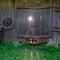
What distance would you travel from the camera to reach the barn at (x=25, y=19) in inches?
444

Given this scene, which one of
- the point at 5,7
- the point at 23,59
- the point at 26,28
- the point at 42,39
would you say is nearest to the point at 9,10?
the point at 5,7

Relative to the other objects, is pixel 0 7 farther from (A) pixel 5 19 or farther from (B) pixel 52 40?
(B) pixel 52 40

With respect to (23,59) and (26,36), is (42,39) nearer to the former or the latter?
(26,36)

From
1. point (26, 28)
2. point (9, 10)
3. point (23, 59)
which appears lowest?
point (23, 59)

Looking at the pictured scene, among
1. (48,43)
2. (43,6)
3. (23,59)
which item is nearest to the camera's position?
(23,59)

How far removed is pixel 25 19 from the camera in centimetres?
1137

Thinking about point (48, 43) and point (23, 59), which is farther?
point (48, 43)

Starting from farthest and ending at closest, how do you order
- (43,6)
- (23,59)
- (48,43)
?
(43,6) < (48,43) < (23,59)

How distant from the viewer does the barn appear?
11.3 m

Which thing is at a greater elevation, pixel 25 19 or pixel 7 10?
pixel 7 10

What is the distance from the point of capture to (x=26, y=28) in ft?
37.3

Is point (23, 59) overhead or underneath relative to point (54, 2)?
underneath

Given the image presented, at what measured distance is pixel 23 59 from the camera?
7.07m

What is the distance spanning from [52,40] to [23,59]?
4358mm
